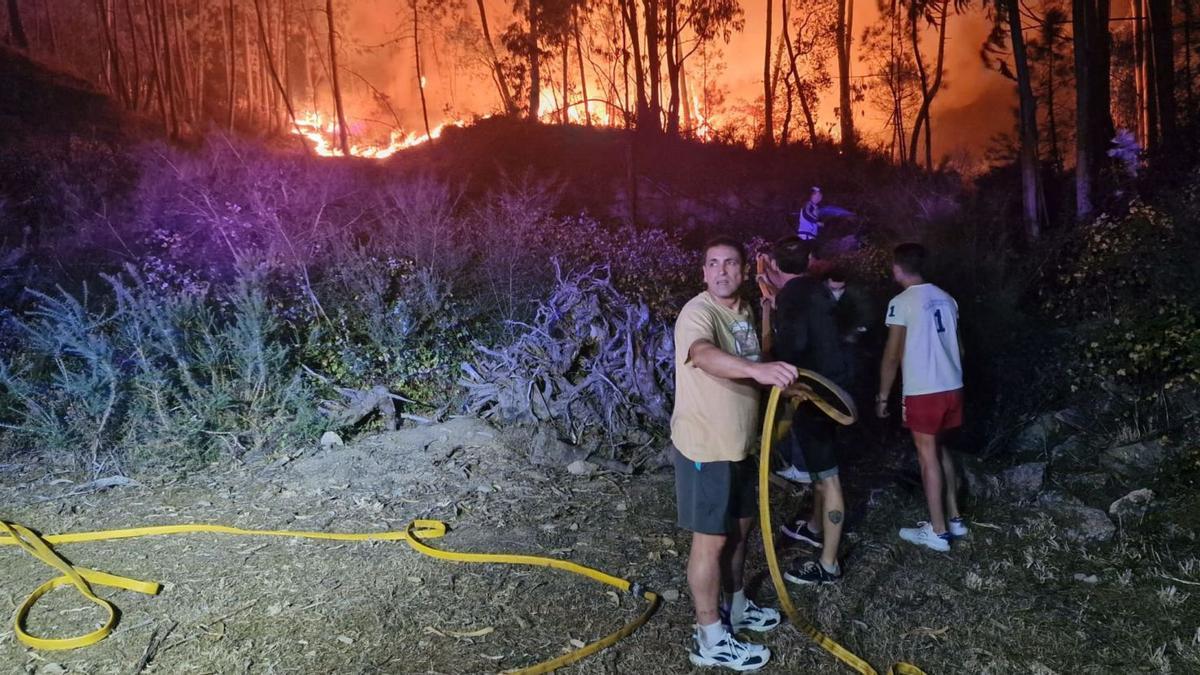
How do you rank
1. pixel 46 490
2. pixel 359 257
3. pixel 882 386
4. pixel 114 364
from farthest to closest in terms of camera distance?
1. pixel 359 257
2. pixel 114 364
3. pixel 46 490
4. pixel 882 386

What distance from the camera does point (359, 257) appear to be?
8289 mm

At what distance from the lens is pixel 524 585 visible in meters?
3.61

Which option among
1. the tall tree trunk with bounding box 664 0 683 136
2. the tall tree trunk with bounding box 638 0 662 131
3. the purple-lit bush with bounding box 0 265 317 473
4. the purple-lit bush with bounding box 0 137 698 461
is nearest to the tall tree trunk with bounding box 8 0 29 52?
the purple-lit bush with bounding box 0 137 698 461

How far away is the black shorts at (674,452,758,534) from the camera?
8.58 ft

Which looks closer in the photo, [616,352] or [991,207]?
[616,352]

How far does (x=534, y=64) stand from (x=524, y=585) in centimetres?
2295

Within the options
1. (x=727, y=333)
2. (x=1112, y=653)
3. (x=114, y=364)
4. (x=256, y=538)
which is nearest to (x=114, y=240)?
(x=114, y=364)

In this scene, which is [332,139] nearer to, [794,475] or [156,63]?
[156,63]

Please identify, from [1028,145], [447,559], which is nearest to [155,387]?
[447,559]

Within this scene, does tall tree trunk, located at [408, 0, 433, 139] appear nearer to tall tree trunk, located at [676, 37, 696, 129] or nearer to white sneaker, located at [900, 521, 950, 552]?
tall tree trunk, located at [676, 37, 696, 129]

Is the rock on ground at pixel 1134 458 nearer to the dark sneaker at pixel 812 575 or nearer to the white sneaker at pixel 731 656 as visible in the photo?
the dark sneaker at pixel 812 575

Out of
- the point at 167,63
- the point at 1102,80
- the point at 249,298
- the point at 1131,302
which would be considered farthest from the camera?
the point at 167,63

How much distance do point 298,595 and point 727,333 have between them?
2640 millimetres

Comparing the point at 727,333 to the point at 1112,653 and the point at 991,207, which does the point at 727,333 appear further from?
the point at 991,207
